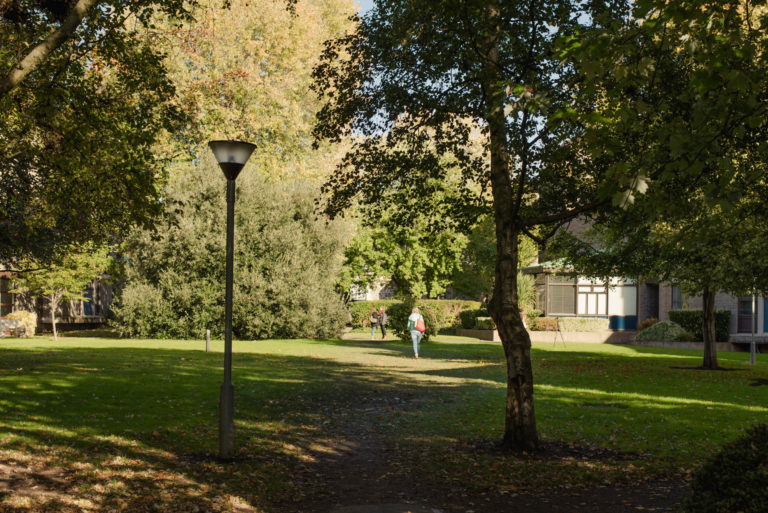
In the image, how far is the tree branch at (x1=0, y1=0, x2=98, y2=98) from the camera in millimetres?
8195

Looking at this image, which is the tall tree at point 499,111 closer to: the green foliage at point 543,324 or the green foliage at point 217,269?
the green foliage at point 217,269

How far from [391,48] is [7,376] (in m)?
11.3

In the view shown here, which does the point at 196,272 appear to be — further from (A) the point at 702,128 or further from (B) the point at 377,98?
(A) the point at 702,128

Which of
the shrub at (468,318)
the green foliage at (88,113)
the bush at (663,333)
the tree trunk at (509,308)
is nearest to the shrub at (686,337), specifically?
the bush at (663,333)

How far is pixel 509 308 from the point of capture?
9.75m

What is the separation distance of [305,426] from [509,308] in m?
4.05

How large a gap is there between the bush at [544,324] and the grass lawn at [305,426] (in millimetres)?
19994

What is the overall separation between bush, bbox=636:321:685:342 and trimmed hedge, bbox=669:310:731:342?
0.66m

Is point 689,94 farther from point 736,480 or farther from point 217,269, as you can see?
point 217,269

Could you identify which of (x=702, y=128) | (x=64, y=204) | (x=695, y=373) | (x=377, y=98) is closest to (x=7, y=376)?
(x=64, y=204)

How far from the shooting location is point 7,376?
15.3 metres

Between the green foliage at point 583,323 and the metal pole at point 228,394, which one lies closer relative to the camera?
the metal pole at point 228,394

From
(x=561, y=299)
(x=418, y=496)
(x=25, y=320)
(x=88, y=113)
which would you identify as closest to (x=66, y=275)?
(x=25, y=320)

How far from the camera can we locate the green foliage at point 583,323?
4147 cm
